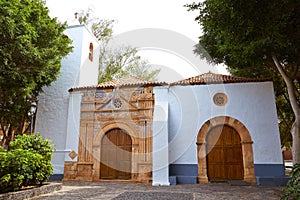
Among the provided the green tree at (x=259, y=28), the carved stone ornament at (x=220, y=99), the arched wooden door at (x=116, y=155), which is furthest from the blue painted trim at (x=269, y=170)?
the arched wooden door at (x=116, y=155)

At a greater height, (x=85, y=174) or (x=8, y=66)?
(x=8, y=66)

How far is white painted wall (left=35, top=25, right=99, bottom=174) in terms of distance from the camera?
421 inches

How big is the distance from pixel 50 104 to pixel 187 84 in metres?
6.86

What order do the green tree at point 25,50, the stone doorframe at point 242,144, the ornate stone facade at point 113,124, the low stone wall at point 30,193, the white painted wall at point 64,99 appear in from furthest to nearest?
the white painted wall at point 64,99 < the ornate stone facade at point 113,124 < the stone doorframe at point 242,144 < the green tree at point 25,50 < the low stone wall at point 30,193

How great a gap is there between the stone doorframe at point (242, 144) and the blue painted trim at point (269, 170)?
0.21m

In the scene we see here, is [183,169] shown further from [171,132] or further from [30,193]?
[30,193]

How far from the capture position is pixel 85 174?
9844 mm

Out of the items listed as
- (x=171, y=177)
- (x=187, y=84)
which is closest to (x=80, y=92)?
(x=187, y=84)

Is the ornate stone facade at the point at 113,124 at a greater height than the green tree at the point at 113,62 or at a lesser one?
lesser

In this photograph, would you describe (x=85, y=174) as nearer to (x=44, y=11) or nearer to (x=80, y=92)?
(x=80, y=92)

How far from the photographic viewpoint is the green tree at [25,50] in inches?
302

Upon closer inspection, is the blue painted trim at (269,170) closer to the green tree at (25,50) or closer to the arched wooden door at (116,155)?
the arched wooden door at (116,155)

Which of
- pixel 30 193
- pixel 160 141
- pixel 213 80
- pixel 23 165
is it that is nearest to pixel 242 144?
pixel 213 80

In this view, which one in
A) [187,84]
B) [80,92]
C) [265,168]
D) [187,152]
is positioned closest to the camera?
[265,168]
